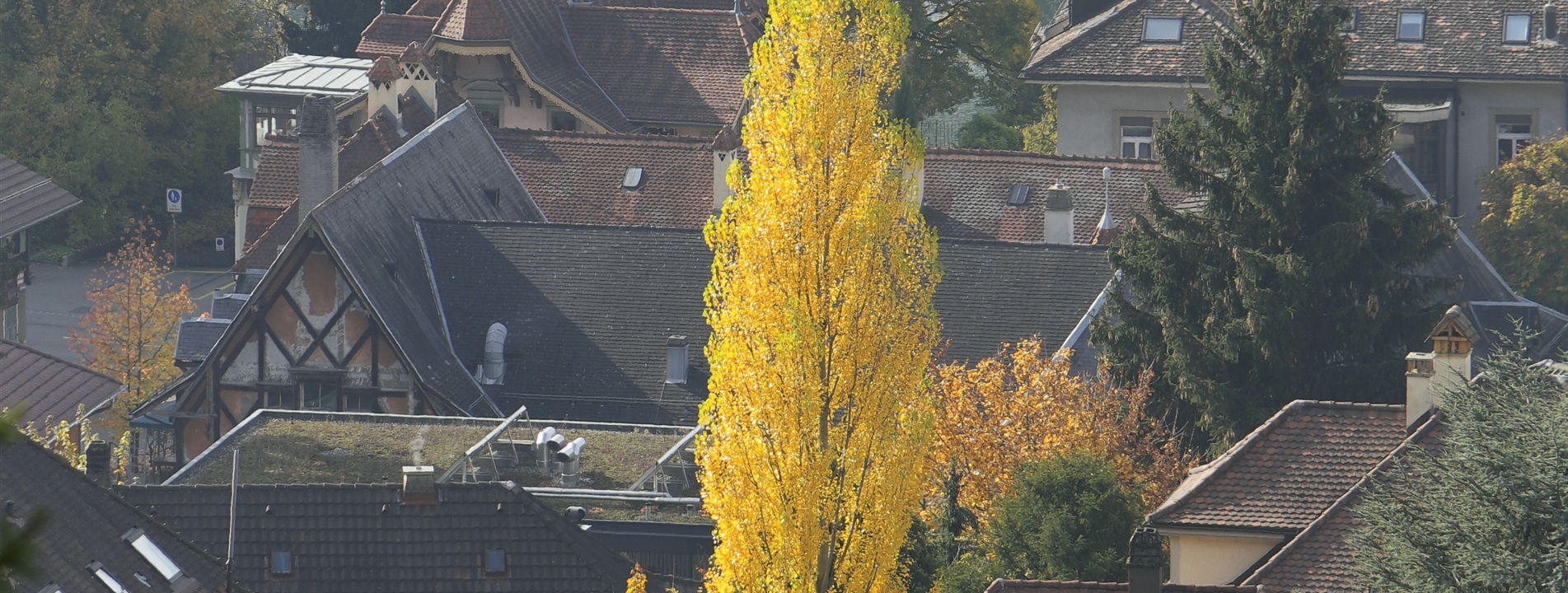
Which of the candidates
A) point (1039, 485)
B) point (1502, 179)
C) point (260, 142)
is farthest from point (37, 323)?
point (1039, 485)

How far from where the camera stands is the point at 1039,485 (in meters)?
28.9

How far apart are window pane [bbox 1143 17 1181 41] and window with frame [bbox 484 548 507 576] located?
33.0m

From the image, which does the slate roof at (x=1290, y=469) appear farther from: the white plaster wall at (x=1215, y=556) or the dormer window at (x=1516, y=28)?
the dormer window at (x=1516, y=28)

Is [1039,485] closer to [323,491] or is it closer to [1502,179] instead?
[323,491]

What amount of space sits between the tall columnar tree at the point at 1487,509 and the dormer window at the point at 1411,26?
3783cm

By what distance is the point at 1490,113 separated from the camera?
57.7 m

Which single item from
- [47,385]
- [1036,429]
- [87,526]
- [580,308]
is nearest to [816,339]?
[87,526]

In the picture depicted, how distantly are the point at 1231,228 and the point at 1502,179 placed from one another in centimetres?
1947

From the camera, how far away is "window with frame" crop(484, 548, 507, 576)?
2986cm

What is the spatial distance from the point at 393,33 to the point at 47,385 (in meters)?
25.4

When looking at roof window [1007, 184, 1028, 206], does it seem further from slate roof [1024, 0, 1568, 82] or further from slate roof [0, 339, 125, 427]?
slate roof [0, 339, 125, 427]

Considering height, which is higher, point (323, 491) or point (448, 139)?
point (448, 139)

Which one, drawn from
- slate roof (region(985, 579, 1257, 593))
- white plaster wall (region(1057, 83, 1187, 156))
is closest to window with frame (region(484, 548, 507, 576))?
slate roof (region(985, 579, 1257, 593))

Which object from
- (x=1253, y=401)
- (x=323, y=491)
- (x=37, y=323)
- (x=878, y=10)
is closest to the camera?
(x=878, y=10)
